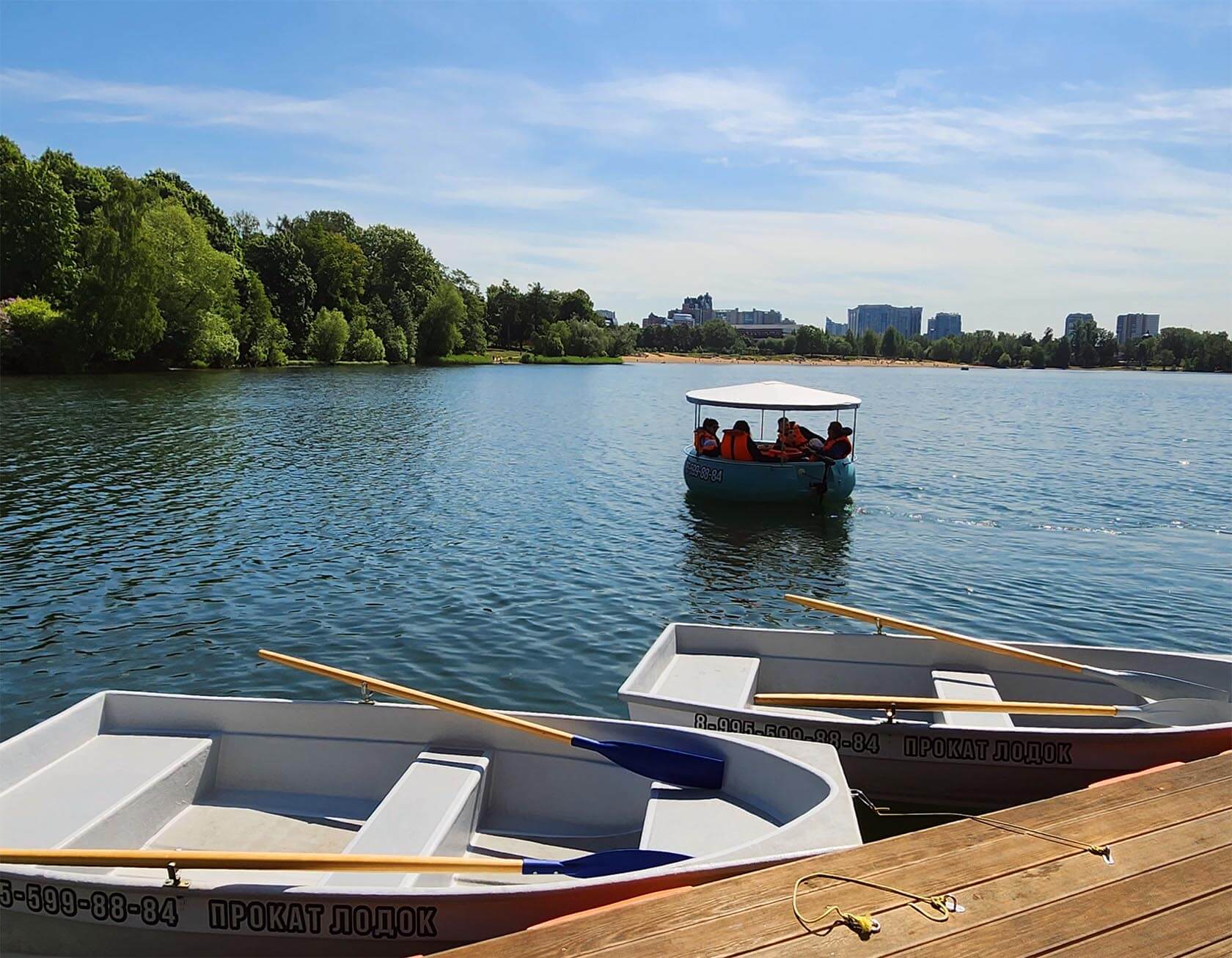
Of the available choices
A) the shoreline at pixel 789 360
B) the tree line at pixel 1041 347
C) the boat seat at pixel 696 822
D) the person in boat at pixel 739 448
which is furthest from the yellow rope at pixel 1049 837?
the tree line at pixel 1041 347

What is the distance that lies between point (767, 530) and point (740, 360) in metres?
167

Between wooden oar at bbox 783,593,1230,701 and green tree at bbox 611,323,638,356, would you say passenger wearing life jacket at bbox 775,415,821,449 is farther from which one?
green tree at bbox 611,323,638,356

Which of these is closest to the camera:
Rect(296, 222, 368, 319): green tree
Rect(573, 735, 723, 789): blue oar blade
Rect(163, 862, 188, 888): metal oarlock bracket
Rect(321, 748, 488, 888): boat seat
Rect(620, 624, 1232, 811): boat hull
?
Rect(163, 862, 188, 888): metal oarlock bracket

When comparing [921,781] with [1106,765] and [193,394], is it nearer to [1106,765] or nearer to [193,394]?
[1106,765]

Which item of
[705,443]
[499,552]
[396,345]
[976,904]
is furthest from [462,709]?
[396,345]

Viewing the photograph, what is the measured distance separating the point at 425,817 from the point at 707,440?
59.2 feet

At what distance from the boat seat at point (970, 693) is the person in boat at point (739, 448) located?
13.7m

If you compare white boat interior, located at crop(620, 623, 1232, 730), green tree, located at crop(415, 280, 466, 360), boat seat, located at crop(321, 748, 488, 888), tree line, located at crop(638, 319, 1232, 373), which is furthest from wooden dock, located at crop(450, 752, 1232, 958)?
tree line, located at crop(638, 319, 1232, 373)

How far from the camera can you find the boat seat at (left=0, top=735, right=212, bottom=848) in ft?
20.6

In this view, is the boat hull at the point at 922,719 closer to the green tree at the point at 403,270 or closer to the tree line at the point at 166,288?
the tree line at the point at 166,288

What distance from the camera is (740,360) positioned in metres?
185

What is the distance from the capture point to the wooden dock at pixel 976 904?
4391 millimetres

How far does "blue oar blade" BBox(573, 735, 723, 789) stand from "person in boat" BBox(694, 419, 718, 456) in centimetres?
1693

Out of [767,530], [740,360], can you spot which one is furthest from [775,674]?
[740,360]
